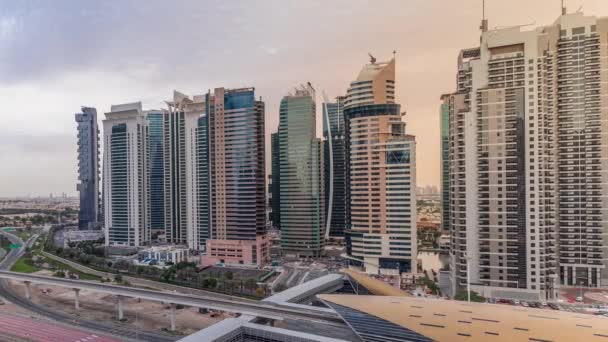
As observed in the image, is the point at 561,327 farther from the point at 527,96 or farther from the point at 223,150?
the point at 223,150

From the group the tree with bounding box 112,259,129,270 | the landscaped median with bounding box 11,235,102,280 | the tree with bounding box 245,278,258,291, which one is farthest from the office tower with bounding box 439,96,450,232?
the landscaped median with bounding box 11,235,102,280

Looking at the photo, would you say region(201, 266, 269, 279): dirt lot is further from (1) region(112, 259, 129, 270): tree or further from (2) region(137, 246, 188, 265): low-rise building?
(1) region(112, 259, 129, 270): tree

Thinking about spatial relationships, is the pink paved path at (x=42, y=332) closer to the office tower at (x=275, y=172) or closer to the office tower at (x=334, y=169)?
the office tower at (x=334, y=169)

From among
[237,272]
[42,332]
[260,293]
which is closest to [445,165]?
[237,272]

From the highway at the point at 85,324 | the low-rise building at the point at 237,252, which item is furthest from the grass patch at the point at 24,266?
the low-rise building at the point at 237,252

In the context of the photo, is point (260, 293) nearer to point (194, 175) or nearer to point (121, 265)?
point (121, 265)
